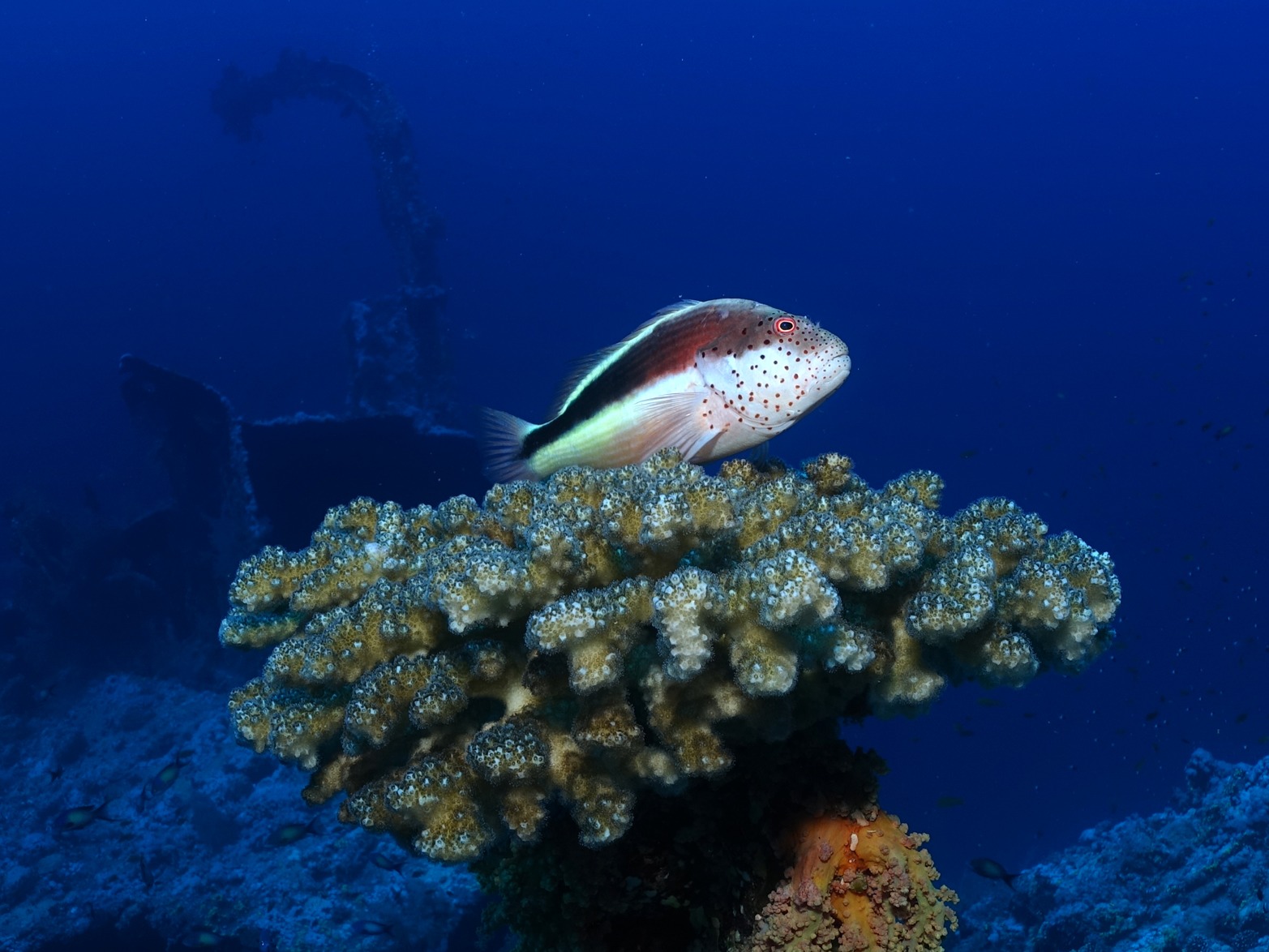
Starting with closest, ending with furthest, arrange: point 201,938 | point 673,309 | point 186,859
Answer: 1. point 673,309
2. point 201,938
3. point 186,859

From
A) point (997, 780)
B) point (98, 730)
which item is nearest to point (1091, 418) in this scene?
point (997, 780)

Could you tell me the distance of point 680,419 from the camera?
280cm

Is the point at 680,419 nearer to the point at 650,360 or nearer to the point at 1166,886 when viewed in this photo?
the point at 650,360

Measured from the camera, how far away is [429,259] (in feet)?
87.6

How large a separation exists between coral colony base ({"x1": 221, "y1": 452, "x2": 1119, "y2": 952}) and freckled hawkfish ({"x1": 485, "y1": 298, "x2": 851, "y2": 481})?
12.5 inches

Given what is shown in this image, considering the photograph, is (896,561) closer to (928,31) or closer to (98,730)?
(98,730)

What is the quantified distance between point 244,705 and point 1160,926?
1494 cm

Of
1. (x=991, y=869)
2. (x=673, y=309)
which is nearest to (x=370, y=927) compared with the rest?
(x=991, y=869)

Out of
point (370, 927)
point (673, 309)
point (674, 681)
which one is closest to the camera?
point (674, 681)

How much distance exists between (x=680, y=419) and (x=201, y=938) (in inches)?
444

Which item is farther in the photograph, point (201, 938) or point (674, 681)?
point (201, 938)

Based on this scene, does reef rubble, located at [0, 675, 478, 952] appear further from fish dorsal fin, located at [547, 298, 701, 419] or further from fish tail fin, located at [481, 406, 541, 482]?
fish dorsal fin, located at [547, 298, 701, 419]

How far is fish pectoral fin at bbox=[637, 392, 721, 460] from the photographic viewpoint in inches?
109

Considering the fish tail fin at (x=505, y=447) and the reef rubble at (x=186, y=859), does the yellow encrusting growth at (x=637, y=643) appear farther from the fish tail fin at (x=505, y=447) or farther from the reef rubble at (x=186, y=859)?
the reef rubble at (x=186, y=859)
